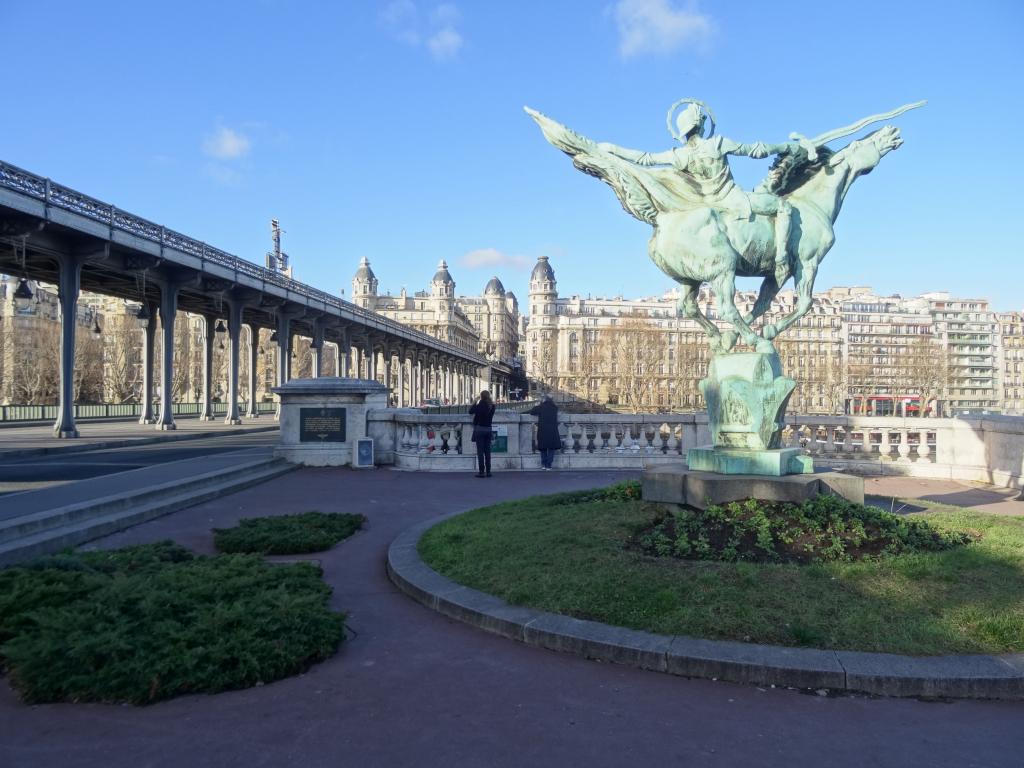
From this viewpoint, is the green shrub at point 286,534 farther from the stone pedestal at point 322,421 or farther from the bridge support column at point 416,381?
the bridge support column at point 416,381

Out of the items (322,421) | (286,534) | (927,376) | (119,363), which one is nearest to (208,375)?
(322,421)

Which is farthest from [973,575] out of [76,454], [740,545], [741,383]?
[76,454]

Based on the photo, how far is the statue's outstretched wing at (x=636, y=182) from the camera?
889cm

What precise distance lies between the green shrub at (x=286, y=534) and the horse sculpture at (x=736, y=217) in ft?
17.0

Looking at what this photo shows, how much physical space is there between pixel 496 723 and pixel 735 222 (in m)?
6.63

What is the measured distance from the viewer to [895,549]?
621 centimetres

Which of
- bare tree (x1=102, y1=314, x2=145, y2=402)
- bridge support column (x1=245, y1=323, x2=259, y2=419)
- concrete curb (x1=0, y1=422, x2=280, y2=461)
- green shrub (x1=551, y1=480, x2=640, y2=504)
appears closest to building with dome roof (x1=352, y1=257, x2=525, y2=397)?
bare tree (x1=102, y1=314, x2=145, y2=402)

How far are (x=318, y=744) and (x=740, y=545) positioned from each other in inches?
162

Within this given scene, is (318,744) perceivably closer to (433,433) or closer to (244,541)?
(244,541)

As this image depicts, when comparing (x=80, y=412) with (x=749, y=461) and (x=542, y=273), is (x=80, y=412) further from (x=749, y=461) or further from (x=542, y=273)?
(x=542, y=273)

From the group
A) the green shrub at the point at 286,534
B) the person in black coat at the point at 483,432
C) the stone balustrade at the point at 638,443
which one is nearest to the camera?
the green shrub at the point at 286,534

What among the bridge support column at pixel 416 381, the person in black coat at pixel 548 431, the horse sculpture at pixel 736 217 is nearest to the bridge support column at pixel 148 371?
the person in black coat at pixel 548 431

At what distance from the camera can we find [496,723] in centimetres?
373

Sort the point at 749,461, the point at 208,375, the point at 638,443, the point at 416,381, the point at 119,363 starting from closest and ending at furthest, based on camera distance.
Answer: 1. the point at 749,461
2. the point at 638,443
3. the point at 208,375
4. the point at 119,363
5. the point at 416,381
